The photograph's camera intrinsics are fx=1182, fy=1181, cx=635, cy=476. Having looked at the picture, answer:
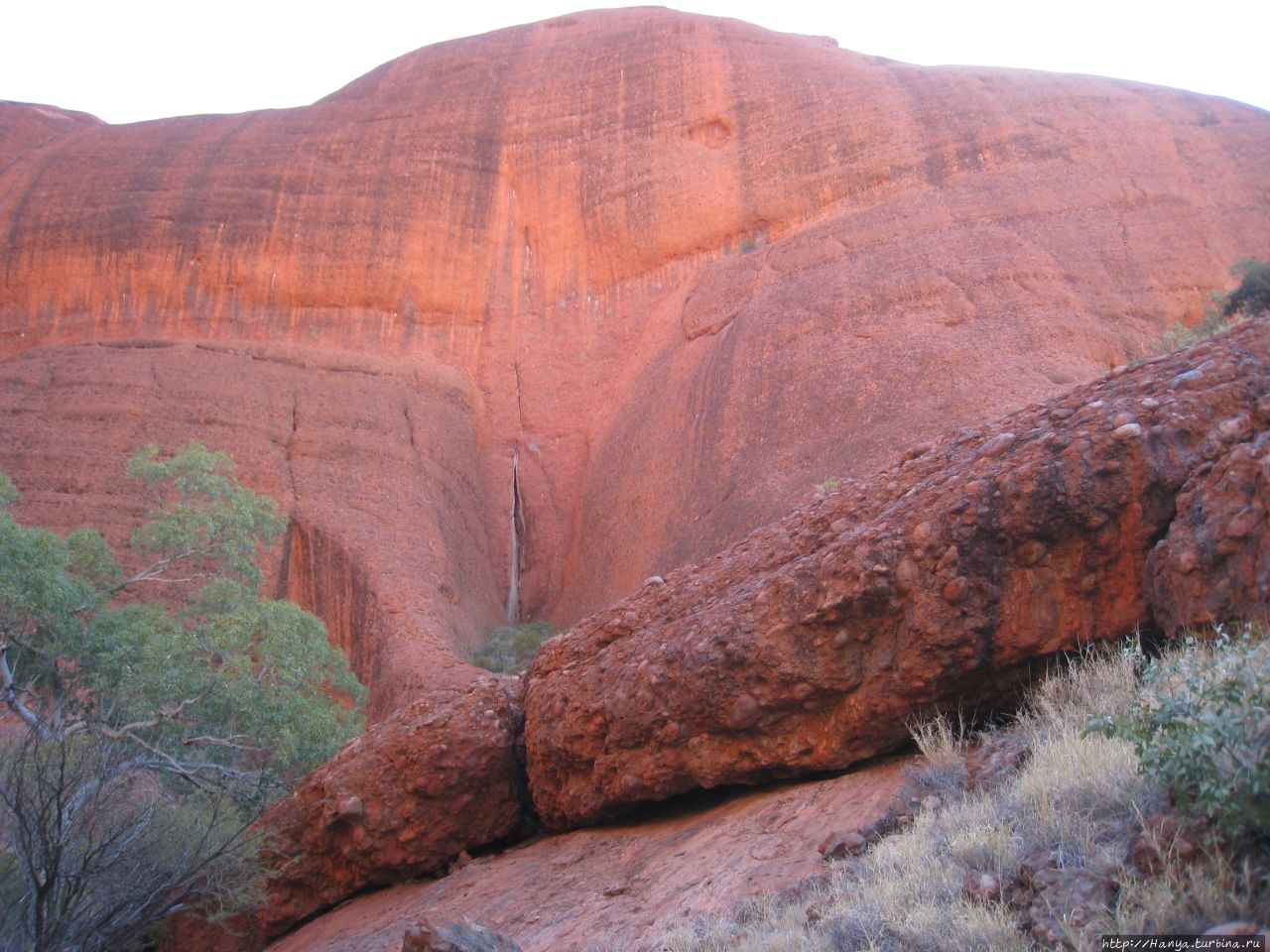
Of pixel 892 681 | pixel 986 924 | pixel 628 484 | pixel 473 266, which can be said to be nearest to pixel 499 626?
pixel 628 484

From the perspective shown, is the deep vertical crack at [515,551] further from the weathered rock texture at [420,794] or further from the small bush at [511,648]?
the weathered rock texture at [420,794]

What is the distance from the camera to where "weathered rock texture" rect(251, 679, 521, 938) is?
9.31m

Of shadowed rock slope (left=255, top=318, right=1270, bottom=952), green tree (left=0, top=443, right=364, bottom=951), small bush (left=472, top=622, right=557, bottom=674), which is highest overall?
shadowed rock slope (left=255, top=318, right=1270, bottom=952)

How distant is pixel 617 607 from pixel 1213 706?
5493 mm

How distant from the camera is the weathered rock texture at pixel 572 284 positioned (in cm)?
2189

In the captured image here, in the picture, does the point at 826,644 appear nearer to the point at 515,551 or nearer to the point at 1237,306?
the point at 1237,306

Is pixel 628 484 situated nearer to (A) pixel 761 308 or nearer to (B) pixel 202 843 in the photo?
(A) pixel 761 308

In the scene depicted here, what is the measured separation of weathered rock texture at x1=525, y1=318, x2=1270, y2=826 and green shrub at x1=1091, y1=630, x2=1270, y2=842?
1091 millimetres

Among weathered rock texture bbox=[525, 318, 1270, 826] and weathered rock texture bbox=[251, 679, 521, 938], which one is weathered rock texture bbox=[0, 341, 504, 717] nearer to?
weathered rock texture bbox=[251, 679, 521, 938]

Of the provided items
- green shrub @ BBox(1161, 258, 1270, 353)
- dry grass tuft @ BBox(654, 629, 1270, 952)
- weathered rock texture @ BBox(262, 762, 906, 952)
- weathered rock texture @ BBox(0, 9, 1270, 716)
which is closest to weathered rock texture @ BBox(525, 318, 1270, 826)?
weathered rock texture @ BBox(262, 762, 906, 952)

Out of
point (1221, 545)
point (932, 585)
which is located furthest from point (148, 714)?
point (1221, 545)

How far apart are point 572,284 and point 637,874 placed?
25021 millimetres

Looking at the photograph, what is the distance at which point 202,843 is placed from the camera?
1023 centimetres

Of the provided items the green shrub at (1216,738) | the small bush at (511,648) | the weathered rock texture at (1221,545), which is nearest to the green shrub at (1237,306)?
the small bush at (511,648)
